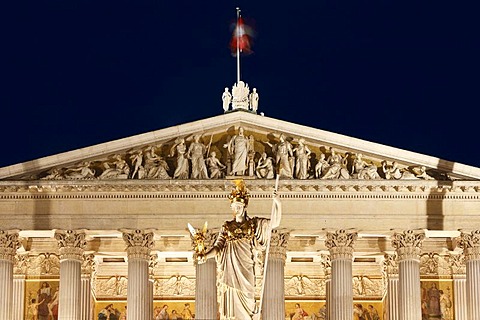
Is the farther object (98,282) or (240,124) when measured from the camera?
(98,282)

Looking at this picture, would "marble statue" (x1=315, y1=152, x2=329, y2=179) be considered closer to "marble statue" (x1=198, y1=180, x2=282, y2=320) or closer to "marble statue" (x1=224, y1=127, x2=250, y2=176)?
"marble statue" (x1=224, y1=127, x2=250, y2=176)

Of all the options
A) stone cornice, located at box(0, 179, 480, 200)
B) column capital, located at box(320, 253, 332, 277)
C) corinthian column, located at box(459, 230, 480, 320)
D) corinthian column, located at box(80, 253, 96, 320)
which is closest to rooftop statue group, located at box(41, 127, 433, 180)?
stone cornice, located at box(0, 179, 480, 200)

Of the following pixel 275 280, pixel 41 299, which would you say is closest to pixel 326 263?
pixel 275 280

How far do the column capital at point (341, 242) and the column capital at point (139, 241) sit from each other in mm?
6919

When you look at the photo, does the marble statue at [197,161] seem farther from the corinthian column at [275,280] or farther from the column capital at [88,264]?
the column capital at [88,264]

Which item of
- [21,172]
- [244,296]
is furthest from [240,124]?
[244,296]

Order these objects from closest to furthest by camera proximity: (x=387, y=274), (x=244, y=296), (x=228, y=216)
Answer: (x=244, y=296) < (x=228, y=216) < (x=387, y=274)

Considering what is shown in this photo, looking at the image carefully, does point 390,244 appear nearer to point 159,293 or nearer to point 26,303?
point 159,293

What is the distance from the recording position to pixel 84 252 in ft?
191

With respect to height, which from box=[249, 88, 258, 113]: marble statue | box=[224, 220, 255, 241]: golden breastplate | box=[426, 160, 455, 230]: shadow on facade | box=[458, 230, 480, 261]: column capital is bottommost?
box=[224, 220, 255, 241]: golden breastplate

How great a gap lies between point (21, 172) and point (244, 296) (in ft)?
108

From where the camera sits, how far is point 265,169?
5594 cm

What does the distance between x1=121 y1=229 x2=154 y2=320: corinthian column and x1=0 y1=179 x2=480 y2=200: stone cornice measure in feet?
5.07

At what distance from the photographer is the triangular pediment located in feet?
184
